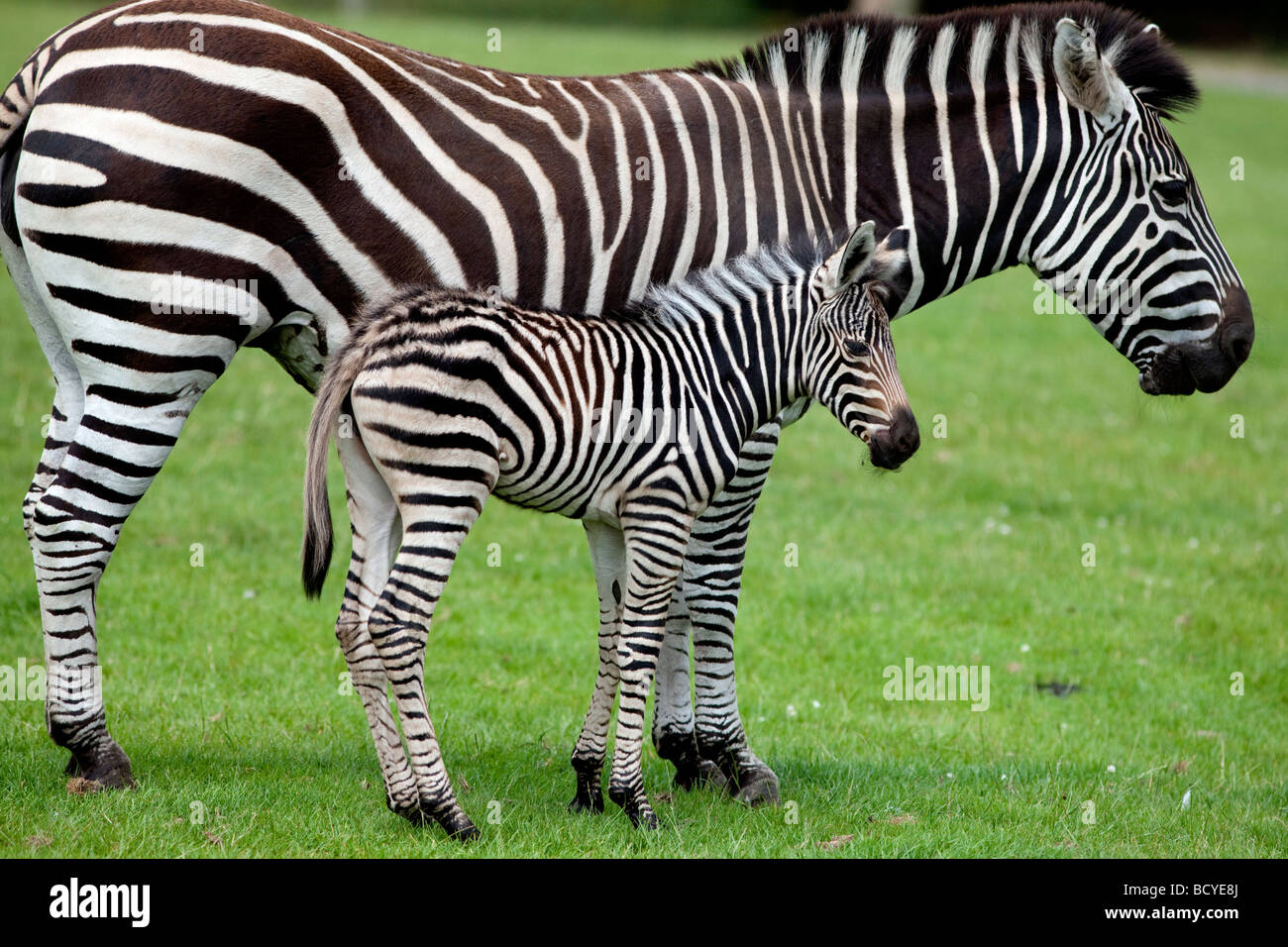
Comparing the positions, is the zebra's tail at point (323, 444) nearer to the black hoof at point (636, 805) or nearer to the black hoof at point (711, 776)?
the black hoof at point (636, 805)

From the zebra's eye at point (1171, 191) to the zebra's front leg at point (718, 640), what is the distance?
81.1 inches

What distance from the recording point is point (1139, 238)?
6.48 m

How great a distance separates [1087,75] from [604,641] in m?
3.50

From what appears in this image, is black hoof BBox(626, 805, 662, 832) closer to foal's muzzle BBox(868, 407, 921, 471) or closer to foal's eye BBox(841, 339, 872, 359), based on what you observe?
foal's muzzle BBox(868, 407, 921, 471)

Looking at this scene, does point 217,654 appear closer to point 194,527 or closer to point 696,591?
point 194,527

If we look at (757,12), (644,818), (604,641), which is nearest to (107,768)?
(604,641)

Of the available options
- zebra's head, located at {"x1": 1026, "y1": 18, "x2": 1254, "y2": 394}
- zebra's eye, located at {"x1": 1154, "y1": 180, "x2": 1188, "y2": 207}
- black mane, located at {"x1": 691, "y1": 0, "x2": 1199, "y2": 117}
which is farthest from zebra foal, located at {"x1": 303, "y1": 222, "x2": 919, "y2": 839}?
zebra's eye, located at {"x1": 1154, "y1": 180, "x2": 1188, "y2": 207}

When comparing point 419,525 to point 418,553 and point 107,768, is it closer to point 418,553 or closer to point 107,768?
point 418,553

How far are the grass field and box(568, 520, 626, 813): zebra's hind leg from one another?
306 millimetres

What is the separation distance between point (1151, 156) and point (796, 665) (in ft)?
13.3

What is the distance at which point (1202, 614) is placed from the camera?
10.1 meters

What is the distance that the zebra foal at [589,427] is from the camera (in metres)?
5.31

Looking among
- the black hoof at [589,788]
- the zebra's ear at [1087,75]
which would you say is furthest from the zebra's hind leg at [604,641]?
the zebra's ear at [1087,75]
